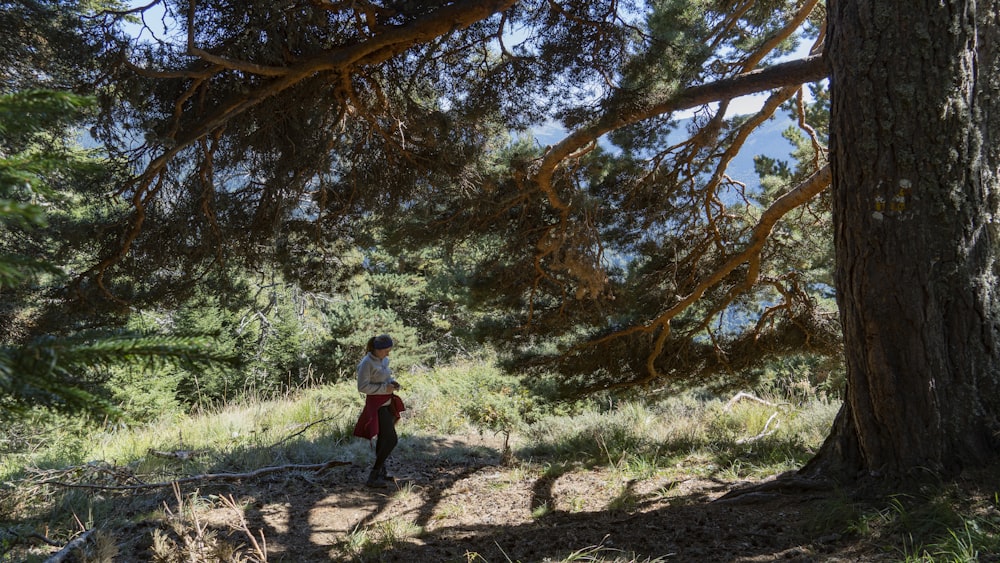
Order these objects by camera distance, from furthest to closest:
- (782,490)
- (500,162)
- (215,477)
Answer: (500,162), (215,477), (782,490)

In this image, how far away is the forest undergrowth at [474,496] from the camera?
3121mm

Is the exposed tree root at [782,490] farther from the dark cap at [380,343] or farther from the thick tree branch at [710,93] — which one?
the dark cap at [380,343]

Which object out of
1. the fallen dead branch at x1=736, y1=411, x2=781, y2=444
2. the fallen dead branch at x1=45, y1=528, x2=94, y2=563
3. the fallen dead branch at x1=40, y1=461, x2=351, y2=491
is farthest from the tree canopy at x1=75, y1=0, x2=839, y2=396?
the fallen dead branch at x1=45, y1=528, x2=94, y2=563

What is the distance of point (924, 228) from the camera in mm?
3248

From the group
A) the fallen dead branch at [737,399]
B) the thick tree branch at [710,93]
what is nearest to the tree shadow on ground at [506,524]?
the thick tree branch at [710,93]

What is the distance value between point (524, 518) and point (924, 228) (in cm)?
341

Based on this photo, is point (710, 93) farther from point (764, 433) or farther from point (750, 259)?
point (764, 433)

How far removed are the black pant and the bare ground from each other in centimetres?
30

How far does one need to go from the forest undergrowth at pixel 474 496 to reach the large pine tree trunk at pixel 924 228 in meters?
0.35

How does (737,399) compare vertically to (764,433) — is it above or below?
above

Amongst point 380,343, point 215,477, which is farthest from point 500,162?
point 215,477

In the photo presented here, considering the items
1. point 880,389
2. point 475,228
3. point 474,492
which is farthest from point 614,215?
point 880,389

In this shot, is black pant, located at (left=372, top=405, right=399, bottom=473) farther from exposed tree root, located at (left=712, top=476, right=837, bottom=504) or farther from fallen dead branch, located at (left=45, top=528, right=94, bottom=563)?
exposed tree root, located at (left=712, top=476, right=837, bottom=504)

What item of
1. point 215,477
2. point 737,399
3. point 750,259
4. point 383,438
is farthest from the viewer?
point 737,399
